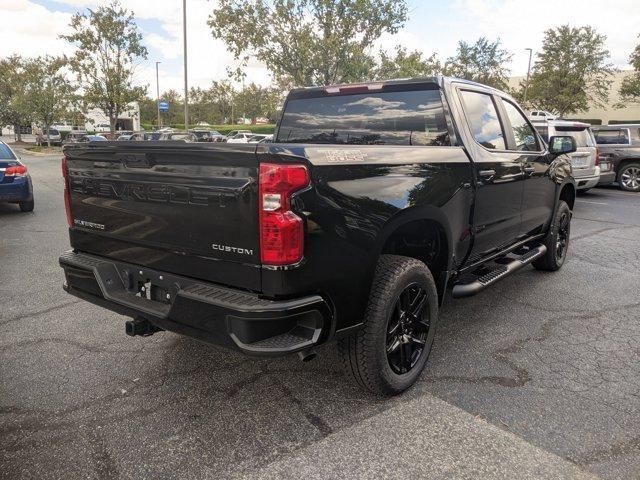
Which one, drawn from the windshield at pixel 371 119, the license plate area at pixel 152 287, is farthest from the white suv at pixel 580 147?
the license plate area at pixel 152 287

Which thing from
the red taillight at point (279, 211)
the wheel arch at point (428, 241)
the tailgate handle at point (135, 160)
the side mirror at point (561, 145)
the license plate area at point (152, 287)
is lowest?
the license plate area at point (152, 287)

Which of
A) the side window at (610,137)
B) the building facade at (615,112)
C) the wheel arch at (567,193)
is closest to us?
the wheel arch at (567,193)

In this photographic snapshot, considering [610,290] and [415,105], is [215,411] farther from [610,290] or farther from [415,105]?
[610,290]

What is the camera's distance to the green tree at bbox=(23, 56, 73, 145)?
114ft

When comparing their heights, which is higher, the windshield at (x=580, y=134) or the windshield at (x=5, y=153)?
the windshield at (x=580, y=134)

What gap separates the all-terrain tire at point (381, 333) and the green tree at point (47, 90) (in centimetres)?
3722

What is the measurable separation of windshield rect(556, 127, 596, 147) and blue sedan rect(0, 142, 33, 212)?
10504 millimetres

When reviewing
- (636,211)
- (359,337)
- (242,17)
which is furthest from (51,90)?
(359,337)

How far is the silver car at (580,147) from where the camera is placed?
1047cm

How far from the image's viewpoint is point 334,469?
2.37 m

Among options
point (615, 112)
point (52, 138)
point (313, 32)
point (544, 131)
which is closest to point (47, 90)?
point (52, 138)

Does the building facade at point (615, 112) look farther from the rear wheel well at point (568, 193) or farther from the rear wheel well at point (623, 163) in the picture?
the rear wheel well at point (568, 193)

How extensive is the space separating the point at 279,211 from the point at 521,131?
11.0 feet

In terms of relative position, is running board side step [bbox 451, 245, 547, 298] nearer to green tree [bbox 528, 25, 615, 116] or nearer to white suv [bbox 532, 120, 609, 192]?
white suv [bbox 532, 120, 609, 192]
